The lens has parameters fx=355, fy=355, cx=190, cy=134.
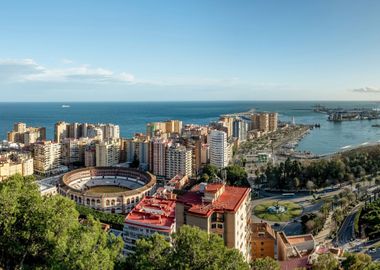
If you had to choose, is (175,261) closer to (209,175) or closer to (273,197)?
(273,197)

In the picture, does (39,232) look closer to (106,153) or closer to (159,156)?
(159,156)

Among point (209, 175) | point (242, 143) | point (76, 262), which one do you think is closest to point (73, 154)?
point (209, 175)

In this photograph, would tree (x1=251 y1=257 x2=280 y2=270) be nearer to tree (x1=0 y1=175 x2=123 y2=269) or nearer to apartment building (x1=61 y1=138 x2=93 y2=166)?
tree (x1=0 y1=175 x2=123 y2=269)

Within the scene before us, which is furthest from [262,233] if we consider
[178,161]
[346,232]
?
[178,161]

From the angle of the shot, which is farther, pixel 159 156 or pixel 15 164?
pixel 159 156

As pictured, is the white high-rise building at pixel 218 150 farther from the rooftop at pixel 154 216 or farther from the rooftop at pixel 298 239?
the rooftop at pixel 298 239

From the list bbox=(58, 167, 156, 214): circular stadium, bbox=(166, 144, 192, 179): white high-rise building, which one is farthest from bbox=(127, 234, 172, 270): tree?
bbox=(166, 144, 192, 179): white high-rise building
